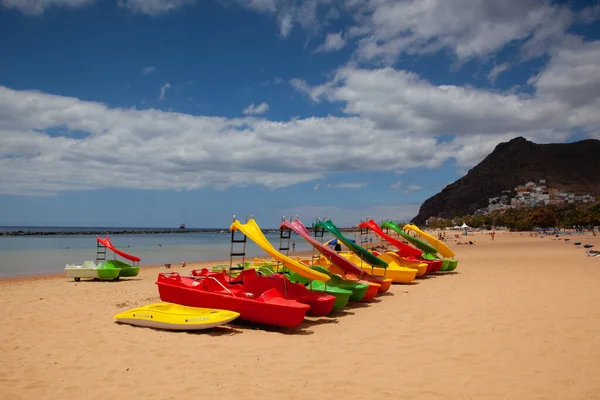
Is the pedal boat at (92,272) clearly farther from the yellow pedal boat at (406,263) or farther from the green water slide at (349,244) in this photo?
the yellow pedal boat at (406,263)

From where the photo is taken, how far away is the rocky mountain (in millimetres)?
164000

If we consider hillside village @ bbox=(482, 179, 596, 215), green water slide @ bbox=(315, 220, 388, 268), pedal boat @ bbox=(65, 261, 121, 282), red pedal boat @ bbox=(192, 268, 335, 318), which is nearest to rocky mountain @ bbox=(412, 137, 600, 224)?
hillside village @ bbox=(482, 179, 596, 215)

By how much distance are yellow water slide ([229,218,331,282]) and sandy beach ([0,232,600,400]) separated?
3.47 feet

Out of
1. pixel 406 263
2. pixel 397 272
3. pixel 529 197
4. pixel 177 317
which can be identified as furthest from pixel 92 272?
pixel 529 197

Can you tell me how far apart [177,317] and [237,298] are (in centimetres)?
124

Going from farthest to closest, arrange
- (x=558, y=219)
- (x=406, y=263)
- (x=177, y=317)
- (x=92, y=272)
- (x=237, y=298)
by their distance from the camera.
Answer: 1. (x=558, y=219)
2. (x=406, y=263)
3. (x=92, y=272)
4. (x=237, y=298)
5. (x=177, y=317)

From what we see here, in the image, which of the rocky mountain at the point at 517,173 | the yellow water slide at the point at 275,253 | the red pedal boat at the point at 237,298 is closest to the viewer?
the red pedal boat at the point at 237,298

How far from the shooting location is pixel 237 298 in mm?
8992

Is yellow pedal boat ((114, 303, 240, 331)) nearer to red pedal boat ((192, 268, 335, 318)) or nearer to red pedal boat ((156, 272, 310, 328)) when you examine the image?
red pedal boat ((156, 272, 310, 328))

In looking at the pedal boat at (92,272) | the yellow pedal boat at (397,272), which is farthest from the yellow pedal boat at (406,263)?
the pedal boat at (92,272)

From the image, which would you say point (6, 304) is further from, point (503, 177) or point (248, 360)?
point (503, 177)

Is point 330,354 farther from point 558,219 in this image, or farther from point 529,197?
point 529,197

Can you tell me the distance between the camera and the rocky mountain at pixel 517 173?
6457 inches

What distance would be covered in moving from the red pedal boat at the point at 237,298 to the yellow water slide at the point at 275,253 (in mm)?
642
